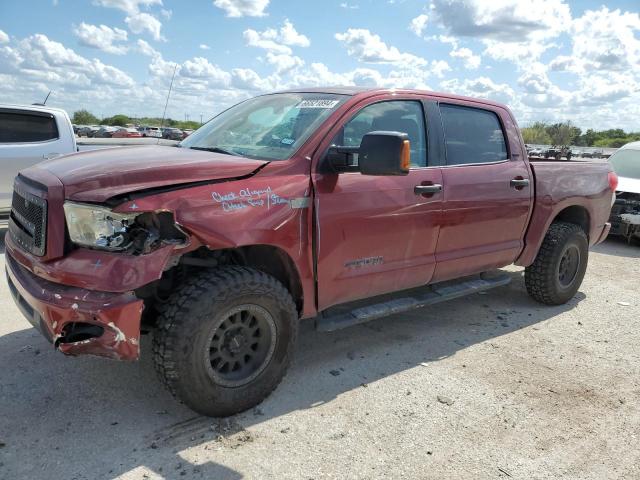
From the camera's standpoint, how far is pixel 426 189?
12.9ft

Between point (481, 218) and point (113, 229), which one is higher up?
point (113, 229)

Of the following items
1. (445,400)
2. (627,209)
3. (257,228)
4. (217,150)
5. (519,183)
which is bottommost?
(445,400)

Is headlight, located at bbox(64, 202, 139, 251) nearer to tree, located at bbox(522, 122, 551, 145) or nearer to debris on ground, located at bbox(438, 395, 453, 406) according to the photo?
debris on ground, located at bbox(438, 395, 453, 406)

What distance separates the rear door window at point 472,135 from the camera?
430 centimetres

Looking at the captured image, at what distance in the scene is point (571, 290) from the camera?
557 cm

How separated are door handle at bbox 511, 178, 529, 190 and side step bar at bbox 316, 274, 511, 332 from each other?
0.88 m

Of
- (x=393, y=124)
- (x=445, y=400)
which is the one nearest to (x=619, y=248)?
(x=393, y=124)

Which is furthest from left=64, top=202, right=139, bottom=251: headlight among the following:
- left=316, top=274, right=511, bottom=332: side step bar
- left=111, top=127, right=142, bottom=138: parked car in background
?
left=111, top=127, right=142, bottom=138: parked car in background

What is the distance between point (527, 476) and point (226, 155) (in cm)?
249

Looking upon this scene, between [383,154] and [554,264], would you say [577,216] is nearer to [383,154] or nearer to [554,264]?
[554,264]

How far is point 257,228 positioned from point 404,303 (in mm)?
1575

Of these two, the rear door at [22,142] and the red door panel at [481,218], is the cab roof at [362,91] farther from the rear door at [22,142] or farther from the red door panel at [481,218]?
the rear door at [22,142]

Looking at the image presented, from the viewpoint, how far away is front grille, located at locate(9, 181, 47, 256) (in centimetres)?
286

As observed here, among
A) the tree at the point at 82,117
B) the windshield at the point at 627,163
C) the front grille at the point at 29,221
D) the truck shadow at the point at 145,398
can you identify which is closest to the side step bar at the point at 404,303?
the truck shadow at the point at 145,398
